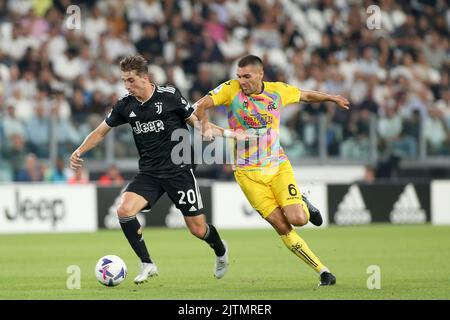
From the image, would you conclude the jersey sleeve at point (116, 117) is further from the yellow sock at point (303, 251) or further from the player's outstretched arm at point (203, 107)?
the yellow sock at point (303, 251)

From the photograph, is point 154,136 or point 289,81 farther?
point 289,81

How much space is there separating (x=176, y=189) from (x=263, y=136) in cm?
111

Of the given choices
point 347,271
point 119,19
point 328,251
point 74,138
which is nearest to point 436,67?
Result: point 119,19

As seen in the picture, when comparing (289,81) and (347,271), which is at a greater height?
(289,81)

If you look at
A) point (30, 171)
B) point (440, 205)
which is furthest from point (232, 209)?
point (440, 205)

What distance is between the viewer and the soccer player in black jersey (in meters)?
11.0

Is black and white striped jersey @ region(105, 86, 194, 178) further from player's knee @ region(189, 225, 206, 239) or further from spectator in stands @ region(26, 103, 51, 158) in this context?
spectator in stands @ region(26, 103, 51, 158)

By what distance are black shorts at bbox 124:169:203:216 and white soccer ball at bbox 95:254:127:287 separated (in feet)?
2.48

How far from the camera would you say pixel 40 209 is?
20.6 metres

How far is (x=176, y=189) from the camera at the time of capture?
11211 mm

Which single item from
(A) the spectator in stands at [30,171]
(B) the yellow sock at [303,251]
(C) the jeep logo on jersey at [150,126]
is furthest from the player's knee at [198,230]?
(A) the spectator in stands at [30,171]

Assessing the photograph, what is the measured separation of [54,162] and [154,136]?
10.3 meters

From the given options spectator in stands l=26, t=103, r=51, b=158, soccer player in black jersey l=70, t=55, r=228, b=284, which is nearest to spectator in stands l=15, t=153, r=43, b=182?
spectator in stands l=26, t=103, r=51, b=158

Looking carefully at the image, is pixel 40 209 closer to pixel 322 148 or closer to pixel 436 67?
pixel 322 148
